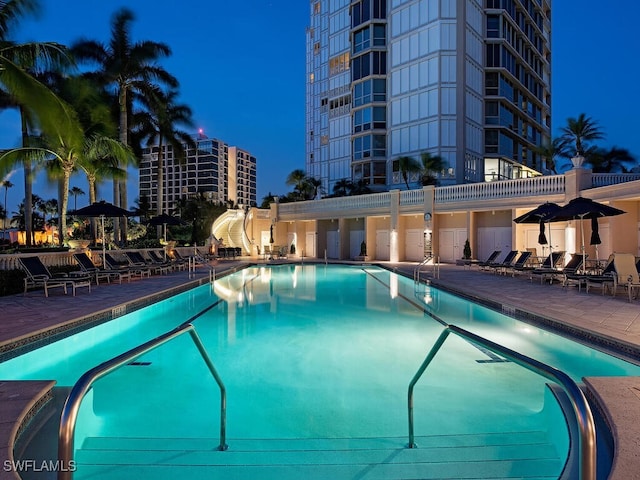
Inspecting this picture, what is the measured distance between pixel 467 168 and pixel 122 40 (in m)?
23.2

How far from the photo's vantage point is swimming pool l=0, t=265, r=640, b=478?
422 cm

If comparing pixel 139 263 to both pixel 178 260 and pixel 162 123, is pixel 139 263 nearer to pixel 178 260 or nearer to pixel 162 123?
pixel 178 260

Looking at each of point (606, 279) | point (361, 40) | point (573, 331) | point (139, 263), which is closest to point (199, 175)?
point (361, 40)

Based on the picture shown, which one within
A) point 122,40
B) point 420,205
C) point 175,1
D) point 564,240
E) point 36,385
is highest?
point 175,1

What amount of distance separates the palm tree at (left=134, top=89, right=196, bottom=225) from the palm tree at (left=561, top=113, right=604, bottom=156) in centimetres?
2764

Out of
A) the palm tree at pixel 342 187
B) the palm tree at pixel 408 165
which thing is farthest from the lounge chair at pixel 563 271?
the palm tree at pixel 342 187

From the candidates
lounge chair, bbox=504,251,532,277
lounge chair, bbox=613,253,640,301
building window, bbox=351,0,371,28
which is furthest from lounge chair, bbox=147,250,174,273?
building window, bbox=351,0,371,28

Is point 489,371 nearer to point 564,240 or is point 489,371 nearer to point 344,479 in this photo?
point 344,479

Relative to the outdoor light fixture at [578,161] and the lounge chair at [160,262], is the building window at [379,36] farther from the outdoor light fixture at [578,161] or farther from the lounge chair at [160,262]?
the lounge chair at [160,262]

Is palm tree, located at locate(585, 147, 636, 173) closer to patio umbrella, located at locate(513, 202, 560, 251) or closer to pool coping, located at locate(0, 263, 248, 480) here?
patio umbrella, located at locate(513, 202, 560, 251)

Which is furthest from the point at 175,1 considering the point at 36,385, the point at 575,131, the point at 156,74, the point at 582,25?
the point at 582,25

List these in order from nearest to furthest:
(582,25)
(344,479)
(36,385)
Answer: (344,479), (36,385), (582,25)

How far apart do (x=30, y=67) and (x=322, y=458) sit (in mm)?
13267

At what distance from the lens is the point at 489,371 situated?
19.4 feet
